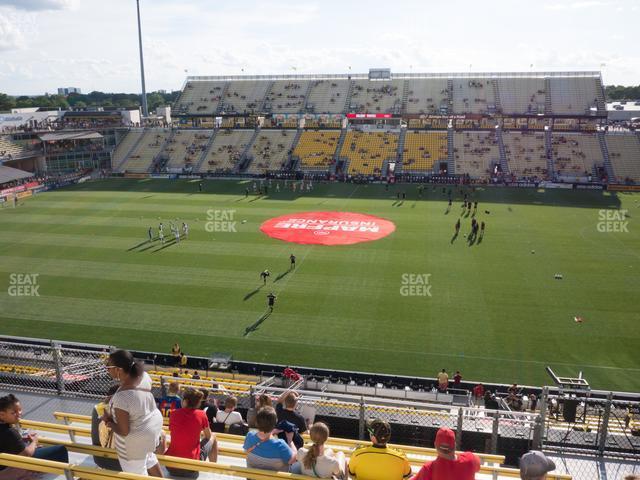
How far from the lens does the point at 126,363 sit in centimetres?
479

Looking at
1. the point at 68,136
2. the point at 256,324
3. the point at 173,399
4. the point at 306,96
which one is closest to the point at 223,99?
the point at 306,96

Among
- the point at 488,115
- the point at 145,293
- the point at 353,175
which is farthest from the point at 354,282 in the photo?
the point at 488,115

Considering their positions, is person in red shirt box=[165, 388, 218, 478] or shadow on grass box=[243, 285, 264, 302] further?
shadow on grass box=[243, 285, 264, 302]

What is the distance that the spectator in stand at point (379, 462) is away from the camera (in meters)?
5.11

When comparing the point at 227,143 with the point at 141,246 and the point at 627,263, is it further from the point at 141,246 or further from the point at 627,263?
the point at 627,263

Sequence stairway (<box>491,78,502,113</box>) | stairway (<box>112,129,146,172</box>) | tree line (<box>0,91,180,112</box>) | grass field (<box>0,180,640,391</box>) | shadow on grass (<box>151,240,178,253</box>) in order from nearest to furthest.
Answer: grass field (<box>0,180,640,391</box>) → shadow on grass (<box>151,240,178,253</box>) → stairway (<box>491,78,502,113</box>) → stairway (<box>112,129,146,172</box>) → tree line (<box>0,91,180,112</box>)

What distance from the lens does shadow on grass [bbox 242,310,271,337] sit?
2104 cm

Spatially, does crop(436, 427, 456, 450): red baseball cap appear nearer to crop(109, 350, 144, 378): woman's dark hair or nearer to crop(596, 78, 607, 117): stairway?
crop(109, 350, 144, 378): woman's dark hair

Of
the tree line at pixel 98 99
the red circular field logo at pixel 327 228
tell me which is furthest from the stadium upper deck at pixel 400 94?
the tree line at pixel 98 99

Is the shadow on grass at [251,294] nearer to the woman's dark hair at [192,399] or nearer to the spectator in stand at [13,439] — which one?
the woman's dark hair at [192,399]

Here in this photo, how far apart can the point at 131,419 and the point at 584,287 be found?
2495cm
